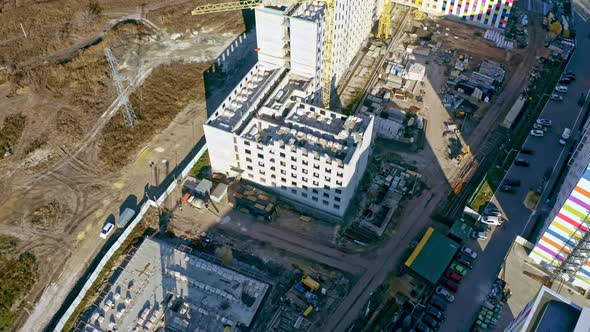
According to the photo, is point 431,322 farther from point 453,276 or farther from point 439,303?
point 453,276

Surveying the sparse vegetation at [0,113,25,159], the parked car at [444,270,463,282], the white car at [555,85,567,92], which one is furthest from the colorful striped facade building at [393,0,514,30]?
the sparse vegetation at [0,113,25,159]

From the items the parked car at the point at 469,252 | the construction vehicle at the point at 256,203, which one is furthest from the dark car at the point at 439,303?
the construction vehicle at the point at 256,203

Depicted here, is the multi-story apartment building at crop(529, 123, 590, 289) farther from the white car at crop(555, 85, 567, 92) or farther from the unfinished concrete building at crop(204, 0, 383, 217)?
the white car at crop(555, 85, 567, 92)

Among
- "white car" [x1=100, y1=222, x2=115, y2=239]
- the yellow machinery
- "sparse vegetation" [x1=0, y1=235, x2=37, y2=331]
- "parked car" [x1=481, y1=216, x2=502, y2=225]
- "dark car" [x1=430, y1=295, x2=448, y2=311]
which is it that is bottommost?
"sparse vegetation" [x1=0, y1=235, x2=37, y2=331]

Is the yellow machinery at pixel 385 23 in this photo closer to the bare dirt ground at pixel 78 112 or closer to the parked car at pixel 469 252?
the bare dirt ground at pixel 78 112

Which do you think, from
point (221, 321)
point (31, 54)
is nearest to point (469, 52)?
point (221, 321)

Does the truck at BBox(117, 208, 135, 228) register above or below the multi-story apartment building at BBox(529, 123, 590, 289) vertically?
below

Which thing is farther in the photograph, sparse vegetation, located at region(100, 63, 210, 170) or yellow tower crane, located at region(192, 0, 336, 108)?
sparse vegetation, located at region(100, 63, 210, 170)

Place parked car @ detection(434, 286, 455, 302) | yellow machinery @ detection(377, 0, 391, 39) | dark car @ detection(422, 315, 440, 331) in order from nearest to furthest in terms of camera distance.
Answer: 1. dark car @ detection(422, 315, 440, 331)
2. parked car @ detection(434, 286, 455, 302)
3. yellow machinery @ detection(377, 0, 391, 39)
